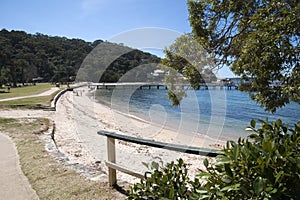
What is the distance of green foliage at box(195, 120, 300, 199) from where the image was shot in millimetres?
946

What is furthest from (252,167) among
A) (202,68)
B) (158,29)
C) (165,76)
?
(158,29)

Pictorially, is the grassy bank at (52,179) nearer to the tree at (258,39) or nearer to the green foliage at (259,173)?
the green foliage at (259,173)

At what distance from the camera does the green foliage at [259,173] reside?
0.95m

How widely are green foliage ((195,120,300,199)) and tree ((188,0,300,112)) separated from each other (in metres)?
1.83

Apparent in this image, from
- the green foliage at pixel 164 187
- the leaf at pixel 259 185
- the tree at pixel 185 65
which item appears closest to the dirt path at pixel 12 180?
the green foliage at pixel 164 187

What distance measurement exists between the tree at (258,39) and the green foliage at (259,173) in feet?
5.99

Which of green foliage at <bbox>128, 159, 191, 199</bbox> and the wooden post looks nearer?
green foliage at <bbox>128, 159, 191, 199</bbox>

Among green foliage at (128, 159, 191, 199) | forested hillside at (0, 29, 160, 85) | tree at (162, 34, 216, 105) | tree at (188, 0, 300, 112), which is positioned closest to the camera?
green foliage at (128, 159, 191, 199)

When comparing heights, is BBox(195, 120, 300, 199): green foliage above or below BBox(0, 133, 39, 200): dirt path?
above

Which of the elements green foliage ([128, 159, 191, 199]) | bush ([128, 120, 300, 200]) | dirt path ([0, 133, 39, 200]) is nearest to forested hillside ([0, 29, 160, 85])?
dirt path ([0, 133, 39, 200])

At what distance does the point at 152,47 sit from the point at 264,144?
20.4 ft

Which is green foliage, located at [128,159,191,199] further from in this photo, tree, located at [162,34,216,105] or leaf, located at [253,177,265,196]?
tree, located at [162,34,216,105]

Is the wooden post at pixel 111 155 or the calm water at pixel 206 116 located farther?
the calm water at pixel 206 116

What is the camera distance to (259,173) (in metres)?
0.99
